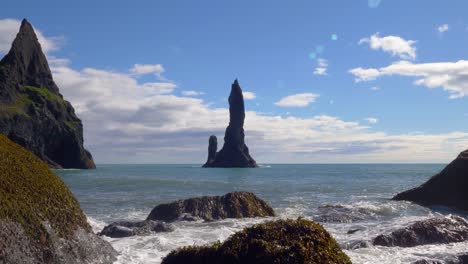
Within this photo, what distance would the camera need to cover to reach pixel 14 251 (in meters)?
8.35

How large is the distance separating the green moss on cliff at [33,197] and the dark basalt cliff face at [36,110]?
110m

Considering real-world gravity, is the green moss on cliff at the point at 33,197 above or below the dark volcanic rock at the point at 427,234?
above

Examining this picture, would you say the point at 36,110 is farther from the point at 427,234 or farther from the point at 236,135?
the point at 427,234

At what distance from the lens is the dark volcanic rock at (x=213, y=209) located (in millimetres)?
21359

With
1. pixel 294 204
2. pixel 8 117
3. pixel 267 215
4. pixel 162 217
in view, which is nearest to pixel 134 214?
pixel 162 217

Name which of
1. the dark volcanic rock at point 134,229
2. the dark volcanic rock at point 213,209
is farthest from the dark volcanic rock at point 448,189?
the dark volcanic rock at point 134,229

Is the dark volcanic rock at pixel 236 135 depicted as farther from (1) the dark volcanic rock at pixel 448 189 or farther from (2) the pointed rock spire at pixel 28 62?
(1) the dark volcanic rock at pixel 448 189

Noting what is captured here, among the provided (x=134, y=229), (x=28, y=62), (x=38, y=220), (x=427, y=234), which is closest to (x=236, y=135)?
(x=28, y=62)

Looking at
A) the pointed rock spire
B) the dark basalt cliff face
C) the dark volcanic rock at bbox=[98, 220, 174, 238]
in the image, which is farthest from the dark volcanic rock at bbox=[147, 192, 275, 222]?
the pointed rock spire

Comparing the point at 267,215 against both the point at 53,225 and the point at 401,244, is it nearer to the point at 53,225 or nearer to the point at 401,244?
the point at 401,244

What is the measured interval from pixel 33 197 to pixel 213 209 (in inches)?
506

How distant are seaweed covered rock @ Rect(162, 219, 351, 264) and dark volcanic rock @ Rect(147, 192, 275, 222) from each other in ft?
39.5

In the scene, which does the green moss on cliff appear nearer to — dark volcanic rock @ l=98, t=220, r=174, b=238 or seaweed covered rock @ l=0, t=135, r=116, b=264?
seaweed covered rock @ l=0, t=135, r=116, b=264

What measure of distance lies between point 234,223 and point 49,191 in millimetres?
10153
